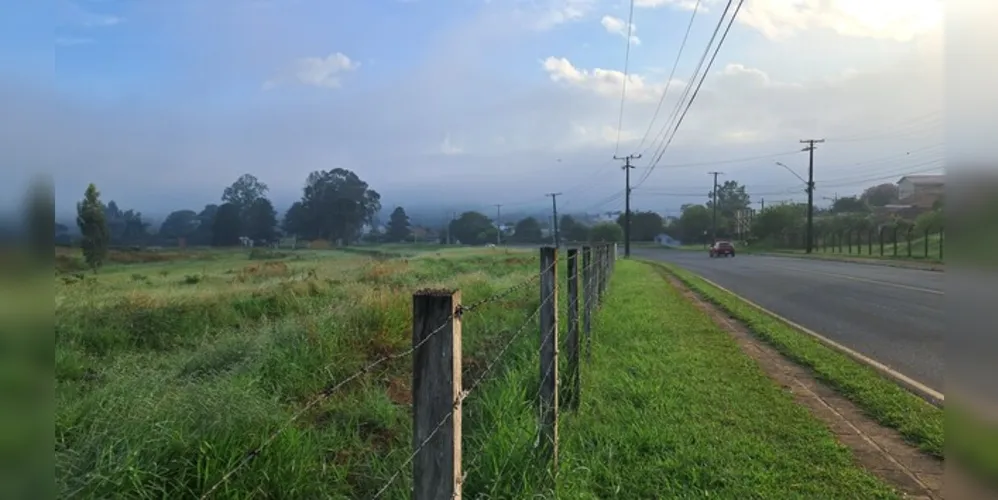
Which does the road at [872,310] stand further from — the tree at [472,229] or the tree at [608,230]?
the tree at [608,230]

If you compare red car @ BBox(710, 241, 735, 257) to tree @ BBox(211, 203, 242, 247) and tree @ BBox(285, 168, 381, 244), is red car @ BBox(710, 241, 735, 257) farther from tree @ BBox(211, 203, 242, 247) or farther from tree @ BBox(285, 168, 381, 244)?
tree @ BBox(211, 203, 242, 247)

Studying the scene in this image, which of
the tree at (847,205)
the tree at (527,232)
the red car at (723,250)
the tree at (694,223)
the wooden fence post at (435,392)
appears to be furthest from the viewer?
the tree at (694,223)

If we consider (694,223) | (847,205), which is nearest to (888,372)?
(847,205)

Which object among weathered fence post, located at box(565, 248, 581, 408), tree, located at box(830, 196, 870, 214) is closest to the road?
weathered fence post, located at box(565, 248, 581, 408)

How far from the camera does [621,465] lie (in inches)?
172

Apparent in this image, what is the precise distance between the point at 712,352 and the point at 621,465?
4.24 metres

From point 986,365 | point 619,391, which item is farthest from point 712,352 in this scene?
point 986,365

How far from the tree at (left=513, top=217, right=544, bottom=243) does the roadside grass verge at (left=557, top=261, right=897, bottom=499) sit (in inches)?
2657

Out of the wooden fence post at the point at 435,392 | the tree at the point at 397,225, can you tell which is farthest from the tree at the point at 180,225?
the tree at the point at 397,225

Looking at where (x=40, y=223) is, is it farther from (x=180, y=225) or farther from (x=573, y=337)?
(x=180, y=225)

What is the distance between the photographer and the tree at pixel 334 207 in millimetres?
38263

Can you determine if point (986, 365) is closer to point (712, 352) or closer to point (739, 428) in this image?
point (739, 428)

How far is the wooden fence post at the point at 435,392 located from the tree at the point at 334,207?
36.2 meters

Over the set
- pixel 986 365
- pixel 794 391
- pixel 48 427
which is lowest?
pixel 794 391
